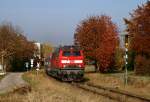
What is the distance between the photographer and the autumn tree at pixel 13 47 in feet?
368

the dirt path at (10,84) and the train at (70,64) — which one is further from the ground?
the train at (70,64)

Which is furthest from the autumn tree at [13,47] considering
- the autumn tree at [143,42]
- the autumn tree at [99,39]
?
the autumn tree at [143,42]

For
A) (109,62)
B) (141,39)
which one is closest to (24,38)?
(109,62)

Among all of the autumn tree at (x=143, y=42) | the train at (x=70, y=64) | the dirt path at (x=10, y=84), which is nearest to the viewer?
the dirt path at (x=10, y=84)

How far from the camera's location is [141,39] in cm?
5272

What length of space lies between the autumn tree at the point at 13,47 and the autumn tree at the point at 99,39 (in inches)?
1560

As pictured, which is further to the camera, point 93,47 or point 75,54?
point 93,47

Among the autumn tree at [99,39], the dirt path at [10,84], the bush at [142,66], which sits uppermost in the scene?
the autumn tree at [99,39]

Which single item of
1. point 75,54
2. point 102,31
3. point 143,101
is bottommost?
point 143,101

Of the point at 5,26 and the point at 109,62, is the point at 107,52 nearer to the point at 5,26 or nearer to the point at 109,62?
the point at 109,62

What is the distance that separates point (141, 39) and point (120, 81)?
1541cm

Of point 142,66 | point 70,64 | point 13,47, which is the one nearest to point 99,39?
point 142,66

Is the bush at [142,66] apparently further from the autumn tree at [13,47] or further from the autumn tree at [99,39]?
the autumn tree at [13,47]

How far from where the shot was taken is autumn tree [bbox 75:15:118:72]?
224ft
